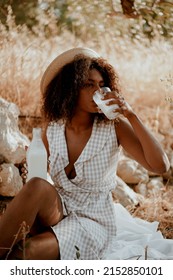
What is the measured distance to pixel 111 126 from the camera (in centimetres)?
221

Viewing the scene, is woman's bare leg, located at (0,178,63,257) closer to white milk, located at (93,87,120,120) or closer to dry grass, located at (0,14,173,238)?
white milk, located at (93,87,120,120)

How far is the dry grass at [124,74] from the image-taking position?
3490mm

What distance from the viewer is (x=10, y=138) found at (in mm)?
2850

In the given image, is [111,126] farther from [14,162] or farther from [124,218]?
[14,162]

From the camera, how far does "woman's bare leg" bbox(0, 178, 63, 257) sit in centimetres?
188

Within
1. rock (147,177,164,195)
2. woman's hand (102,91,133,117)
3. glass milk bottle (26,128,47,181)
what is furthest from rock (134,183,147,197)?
woman's hand (102,91,133,117)

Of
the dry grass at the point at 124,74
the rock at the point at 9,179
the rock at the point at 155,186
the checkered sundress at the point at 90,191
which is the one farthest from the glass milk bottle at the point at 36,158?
the rock at the point at 155,186

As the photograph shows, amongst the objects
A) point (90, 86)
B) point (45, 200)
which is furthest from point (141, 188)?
point (45, 200)

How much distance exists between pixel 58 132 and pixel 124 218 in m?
0.45

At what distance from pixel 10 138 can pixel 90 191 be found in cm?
81

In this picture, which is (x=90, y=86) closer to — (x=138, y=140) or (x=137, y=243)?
(x=138, y=140)

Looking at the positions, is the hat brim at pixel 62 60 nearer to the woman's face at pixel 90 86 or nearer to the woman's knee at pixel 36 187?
the woman's face at pixel 90 86

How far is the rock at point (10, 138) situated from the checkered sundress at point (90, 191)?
60 centimetres

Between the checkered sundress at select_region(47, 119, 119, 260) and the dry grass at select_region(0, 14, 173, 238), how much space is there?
0.91m
